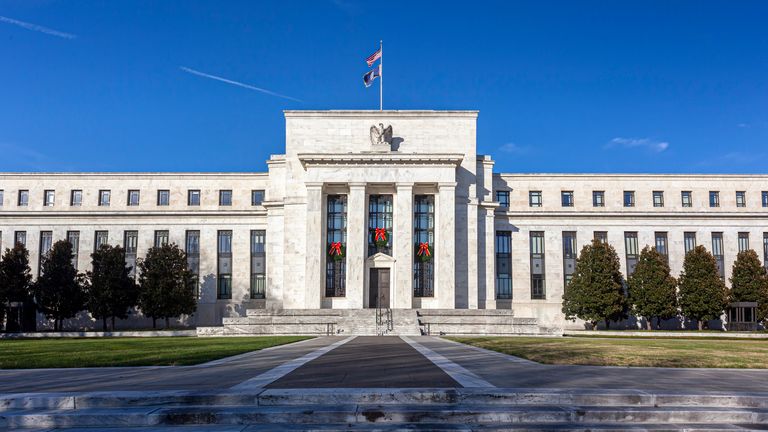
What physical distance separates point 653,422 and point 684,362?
340 inches

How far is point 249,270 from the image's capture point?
62.6m

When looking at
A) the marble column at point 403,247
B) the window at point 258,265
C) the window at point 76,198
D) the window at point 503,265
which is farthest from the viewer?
the window at point 76,198

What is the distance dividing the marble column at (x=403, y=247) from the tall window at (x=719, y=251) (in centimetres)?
2983

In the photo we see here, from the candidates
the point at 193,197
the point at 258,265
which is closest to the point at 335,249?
the point at 258,265

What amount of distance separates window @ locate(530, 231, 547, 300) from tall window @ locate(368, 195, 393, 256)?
15.1 metres

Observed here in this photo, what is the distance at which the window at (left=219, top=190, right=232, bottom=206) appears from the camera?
213ft

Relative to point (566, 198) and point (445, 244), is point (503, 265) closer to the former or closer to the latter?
point (566, 198)

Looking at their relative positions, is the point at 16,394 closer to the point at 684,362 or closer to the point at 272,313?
the point at 684,362

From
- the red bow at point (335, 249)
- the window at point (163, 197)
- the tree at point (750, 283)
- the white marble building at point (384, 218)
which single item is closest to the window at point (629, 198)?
the white marble building at point (384, 218)

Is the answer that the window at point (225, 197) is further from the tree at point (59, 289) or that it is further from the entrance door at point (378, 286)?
the entrance door at point (378, 286)

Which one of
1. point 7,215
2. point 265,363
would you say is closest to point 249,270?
point 7,215

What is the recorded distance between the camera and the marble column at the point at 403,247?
54000mm

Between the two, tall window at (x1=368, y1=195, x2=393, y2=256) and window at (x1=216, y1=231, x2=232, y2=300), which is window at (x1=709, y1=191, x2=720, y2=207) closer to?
tall window at (x1=368, y1=195, x2=393, y2=256)

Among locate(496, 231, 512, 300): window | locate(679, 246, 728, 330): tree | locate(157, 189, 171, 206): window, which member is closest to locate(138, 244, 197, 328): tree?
locate(157, 189, 171, 206): window
